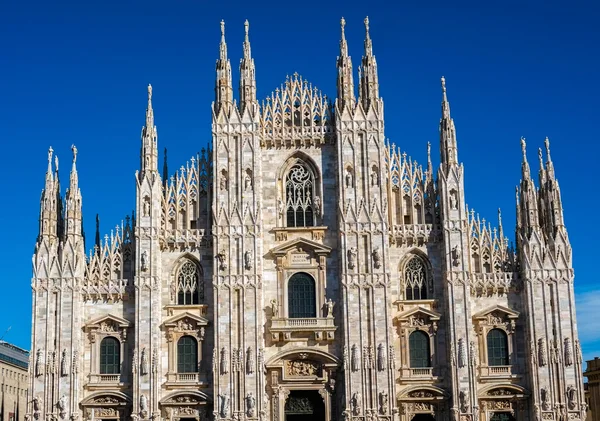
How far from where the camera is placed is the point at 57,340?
47.5 metres

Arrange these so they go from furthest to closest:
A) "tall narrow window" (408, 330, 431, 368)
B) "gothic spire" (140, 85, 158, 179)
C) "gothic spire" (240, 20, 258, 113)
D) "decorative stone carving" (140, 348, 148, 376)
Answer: "gothic spire" (240, 20, 258, 113) < "gothic spire" (140, 85, 158, 179) < "tall narrow window" (408, 330, 431, 368) < "decorative stone carving" (140, 348, 148, 376)

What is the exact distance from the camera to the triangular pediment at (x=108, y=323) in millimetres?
48000

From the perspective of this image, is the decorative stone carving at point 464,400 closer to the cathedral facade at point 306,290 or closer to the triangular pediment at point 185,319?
the cathedral facade at point 306,290

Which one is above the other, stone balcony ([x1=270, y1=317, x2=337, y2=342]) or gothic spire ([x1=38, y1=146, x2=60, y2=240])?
gothic spire ([x1=38, y1=146, x2=60, y2=240])

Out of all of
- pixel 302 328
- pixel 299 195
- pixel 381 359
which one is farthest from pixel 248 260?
pixel 381 359

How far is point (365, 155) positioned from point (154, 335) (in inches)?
570

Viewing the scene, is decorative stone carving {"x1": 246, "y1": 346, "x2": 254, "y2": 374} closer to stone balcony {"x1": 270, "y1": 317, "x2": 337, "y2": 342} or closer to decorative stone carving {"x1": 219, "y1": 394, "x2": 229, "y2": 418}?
stone balcony {"x1": 270, "y1": 317, "x2": 337, "y2": 342}

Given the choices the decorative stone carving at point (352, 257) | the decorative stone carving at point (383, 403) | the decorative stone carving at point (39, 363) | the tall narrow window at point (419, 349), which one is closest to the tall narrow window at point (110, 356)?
the decorative stone carving at point (39, 363)

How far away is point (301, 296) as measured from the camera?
48344 mm

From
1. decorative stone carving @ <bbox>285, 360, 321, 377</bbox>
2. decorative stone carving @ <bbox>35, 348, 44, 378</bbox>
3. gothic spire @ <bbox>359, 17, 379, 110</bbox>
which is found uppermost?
gothic spire @ <bbox>359, 17, 379, 110</bbox>

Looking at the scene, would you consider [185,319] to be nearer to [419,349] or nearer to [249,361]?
[249,361]

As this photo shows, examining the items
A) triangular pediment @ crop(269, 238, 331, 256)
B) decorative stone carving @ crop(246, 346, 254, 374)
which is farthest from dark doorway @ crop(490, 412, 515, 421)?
decorative stone carving @ crop(246, 346, 254, 374)

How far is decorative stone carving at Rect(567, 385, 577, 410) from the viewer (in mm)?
45562

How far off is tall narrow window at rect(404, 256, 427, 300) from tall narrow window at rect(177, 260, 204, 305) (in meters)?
10.9
